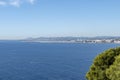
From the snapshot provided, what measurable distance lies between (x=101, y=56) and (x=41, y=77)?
43.0m

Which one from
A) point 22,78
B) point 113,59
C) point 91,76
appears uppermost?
point 113,59

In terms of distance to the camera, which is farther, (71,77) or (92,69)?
(71,77)

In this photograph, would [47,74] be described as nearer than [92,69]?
No

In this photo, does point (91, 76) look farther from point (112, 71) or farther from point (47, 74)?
point (47, 74)

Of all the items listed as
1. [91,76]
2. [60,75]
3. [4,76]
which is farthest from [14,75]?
[91,76]

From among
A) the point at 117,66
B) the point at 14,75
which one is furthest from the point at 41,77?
the point at 117,66

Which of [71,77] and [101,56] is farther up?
[101,56]

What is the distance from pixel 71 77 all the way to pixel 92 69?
Result: 39455mm

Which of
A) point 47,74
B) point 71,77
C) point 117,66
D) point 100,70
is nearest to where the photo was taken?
point 117,66

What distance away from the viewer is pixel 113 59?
113 ft

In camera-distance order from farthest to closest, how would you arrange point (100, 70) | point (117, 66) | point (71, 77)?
point (71, 77), point (100, 70), point (117, 66)

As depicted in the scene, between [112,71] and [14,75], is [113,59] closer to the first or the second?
[112,71]

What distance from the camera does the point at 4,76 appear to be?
76375mm

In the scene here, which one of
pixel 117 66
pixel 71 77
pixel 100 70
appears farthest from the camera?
pixel 71 77
